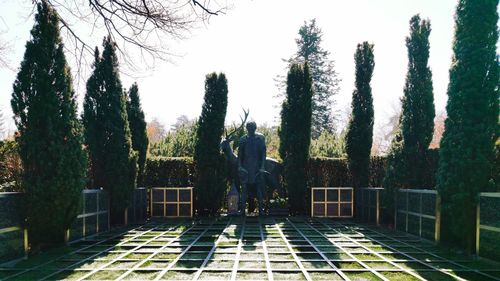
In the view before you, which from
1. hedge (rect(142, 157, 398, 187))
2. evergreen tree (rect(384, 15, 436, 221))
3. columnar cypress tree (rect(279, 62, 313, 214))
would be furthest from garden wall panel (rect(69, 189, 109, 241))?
evergreen tree (rect(384, 15, 436, 221))

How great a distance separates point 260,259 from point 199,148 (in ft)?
22.4

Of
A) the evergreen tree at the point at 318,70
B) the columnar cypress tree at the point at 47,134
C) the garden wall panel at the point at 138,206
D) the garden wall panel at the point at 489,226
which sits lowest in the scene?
the garden wall panel at the point at 138,206

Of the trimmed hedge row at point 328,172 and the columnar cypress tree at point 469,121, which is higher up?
the columnar cypress tree at point 469,121

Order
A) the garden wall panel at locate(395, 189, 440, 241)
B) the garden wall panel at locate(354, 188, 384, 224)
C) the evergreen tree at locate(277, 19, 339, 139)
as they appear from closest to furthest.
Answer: the garden wall panel at locate(395, 189, 440, 241) → the garden wall panel at locate(354, 188, 384, 224) → the evergreen tree at locate(277, 19, 339, 139)

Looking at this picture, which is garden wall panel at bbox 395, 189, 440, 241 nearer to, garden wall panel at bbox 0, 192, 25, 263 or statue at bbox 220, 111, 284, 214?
statue at bbox 220, 111, 284, 214

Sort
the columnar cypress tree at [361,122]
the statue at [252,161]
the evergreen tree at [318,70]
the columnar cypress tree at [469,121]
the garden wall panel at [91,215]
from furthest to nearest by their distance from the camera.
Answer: the evergreen tree at [318,70]
the columnar cypress tree at [361,122]
the statue at [252,161]
the garden wall panel at [91,215]
the columnar cypress tree at [469,121]

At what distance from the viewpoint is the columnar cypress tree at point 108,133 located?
944cm

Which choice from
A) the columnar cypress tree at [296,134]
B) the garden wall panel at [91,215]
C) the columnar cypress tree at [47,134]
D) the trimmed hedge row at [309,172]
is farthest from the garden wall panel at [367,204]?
the columnar cypress tree at [47,134]

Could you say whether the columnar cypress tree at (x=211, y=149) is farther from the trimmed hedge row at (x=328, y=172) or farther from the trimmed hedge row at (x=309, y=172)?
the trimmed hedge row at (x=328, y=172)

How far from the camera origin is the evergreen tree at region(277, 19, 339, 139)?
32688mm

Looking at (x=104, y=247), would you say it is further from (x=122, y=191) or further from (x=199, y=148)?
(x=199, y=148)

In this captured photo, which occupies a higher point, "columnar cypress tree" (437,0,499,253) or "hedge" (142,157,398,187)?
"columnar cypress tree" (437,0,499,253)

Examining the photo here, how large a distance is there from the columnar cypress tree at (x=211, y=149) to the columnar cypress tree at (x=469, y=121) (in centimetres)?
676

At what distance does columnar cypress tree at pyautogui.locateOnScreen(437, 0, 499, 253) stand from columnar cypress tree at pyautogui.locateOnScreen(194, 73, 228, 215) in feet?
22.2
